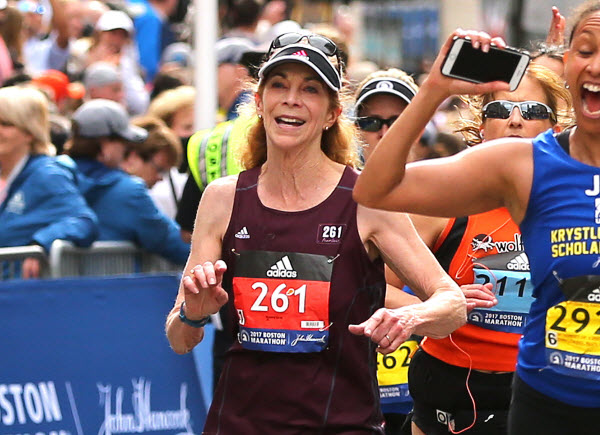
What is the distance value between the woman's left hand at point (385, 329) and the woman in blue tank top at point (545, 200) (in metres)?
0.41

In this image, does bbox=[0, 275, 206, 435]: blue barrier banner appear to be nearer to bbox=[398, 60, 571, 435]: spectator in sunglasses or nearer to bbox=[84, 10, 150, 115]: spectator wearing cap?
bbox=[398, 60, 571, 435]: spectator in sunglasses

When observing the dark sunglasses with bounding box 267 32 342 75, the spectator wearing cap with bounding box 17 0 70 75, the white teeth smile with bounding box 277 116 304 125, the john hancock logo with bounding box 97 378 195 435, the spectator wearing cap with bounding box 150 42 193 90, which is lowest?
the john hancock logo with bounding box 97 378 195 435

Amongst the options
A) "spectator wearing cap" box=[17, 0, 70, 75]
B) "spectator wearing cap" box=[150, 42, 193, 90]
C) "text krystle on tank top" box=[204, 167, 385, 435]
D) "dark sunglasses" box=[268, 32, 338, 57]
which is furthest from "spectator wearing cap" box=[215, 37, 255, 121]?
"text krystle on tank top" box=[204, 167, 385, 435]

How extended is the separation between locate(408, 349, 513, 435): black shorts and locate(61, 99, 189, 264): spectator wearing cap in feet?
11.4

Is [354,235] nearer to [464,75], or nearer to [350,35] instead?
[464,75]

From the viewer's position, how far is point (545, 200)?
3.67 m

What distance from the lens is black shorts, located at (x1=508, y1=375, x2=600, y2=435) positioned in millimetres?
3666

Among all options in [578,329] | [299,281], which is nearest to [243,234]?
[299,281]

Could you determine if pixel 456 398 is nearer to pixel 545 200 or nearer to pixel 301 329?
pixel 301 329

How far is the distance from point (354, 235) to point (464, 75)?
3.51 feet

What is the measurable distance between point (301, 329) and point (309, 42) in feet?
3.40

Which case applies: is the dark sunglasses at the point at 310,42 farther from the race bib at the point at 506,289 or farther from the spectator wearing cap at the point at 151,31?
the spectator wearing cap at the point at 151,31

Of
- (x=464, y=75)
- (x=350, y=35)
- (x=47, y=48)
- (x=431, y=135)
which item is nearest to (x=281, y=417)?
(x=464, y=75)

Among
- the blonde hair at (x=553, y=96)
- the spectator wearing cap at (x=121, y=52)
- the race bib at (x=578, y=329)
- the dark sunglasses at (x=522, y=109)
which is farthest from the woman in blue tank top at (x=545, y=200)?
the spectator wearing cap at (x=121, y=52)
